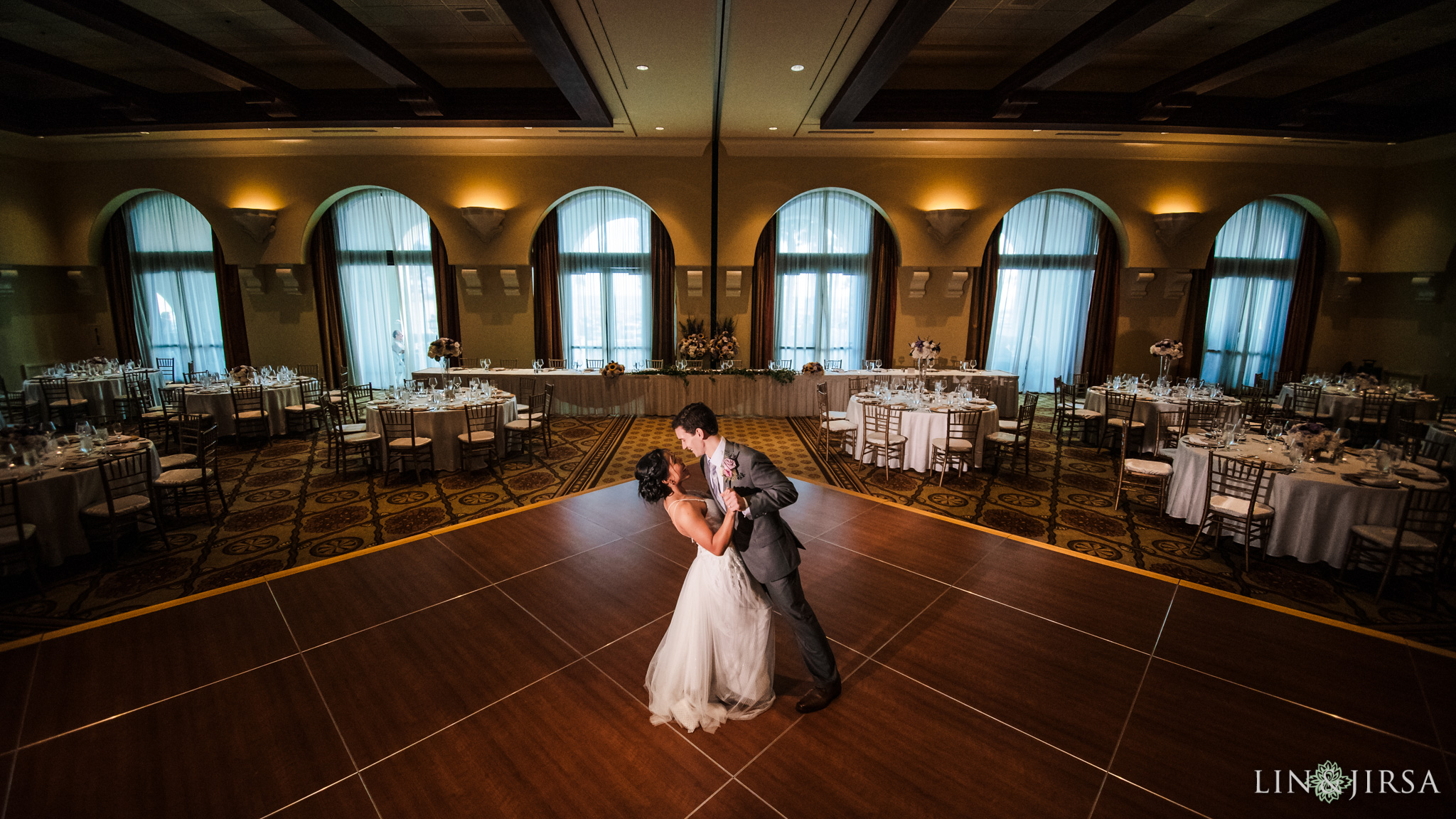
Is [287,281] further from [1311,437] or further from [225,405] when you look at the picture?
[1311,437]

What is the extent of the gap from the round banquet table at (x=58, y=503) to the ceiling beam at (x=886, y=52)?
8028 millimetres

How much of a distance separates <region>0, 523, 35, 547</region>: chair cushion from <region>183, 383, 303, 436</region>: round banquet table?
4.17 meters

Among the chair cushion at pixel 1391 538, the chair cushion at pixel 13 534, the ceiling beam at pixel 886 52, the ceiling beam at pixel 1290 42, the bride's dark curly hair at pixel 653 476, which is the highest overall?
the ceiling beam at pixel 1290 42

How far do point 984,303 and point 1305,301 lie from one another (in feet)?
21.1

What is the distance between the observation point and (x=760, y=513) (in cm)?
242

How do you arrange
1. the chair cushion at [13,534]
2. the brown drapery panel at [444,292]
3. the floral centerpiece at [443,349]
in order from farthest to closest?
the brown drapery panel at [444,292] < the floral centerpiece at [443,349] < the chair cushion at [13,534]

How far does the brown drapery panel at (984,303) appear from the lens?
37.6ft

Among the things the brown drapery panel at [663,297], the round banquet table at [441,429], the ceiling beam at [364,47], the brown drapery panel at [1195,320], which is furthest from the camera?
the brown drapery panel at [663,297]

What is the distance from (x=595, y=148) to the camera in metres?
10.4

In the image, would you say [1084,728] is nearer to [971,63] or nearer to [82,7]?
[971,63]

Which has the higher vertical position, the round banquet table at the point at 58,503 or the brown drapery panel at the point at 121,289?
the brown drapery panel at the point at 121,289

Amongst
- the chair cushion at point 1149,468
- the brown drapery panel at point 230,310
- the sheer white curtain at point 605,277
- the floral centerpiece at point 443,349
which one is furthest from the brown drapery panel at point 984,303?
the brown drapery panel at point 230,310

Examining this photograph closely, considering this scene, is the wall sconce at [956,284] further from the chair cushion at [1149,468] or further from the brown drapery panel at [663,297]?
the chair cushion at [1149,468]

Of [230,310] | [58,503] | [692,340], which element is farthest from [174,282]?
[692,340]
